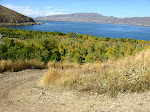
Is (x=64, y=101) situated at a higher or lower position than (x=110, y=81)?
lower

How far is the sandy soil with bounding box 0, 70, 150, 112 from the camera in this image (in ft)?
10.4

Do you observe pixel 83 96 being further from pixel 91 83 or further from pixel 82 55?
pixel 82 55

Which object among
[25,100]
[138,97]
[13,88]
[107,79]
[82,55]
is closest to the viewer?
[138,97]

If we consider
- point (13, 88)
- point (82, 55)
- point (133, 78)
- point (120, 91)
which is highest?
point (133, 78)

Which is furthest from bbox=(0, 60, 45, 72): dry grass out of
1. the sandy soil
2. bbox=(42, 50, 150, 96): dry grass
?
bbox=(42, 50, 150, 96): dry grass

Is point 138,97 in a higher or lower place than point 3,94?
higher

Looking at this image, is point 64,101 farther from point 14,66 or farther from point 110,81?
point 14,66

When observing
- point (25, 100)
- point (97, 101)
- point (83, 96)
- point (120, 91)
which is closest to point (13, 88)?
point (25, 100)

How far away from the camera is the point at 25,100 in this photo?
152 inches

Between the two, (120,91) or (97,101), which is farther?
(120,91)

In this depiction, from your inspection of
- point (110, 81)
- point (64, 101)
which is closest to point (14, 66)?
point (64, 101)

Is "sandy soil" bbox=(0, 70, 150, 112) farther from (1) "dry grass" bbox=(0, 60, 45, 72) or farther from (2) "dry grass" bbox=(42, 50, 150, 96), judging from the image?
(1) "dry grass" bbox=(0, 60, 45, 72)

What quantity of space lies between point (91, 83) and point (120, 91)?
2.64ft

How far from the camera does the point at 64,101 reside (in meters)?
3.68
